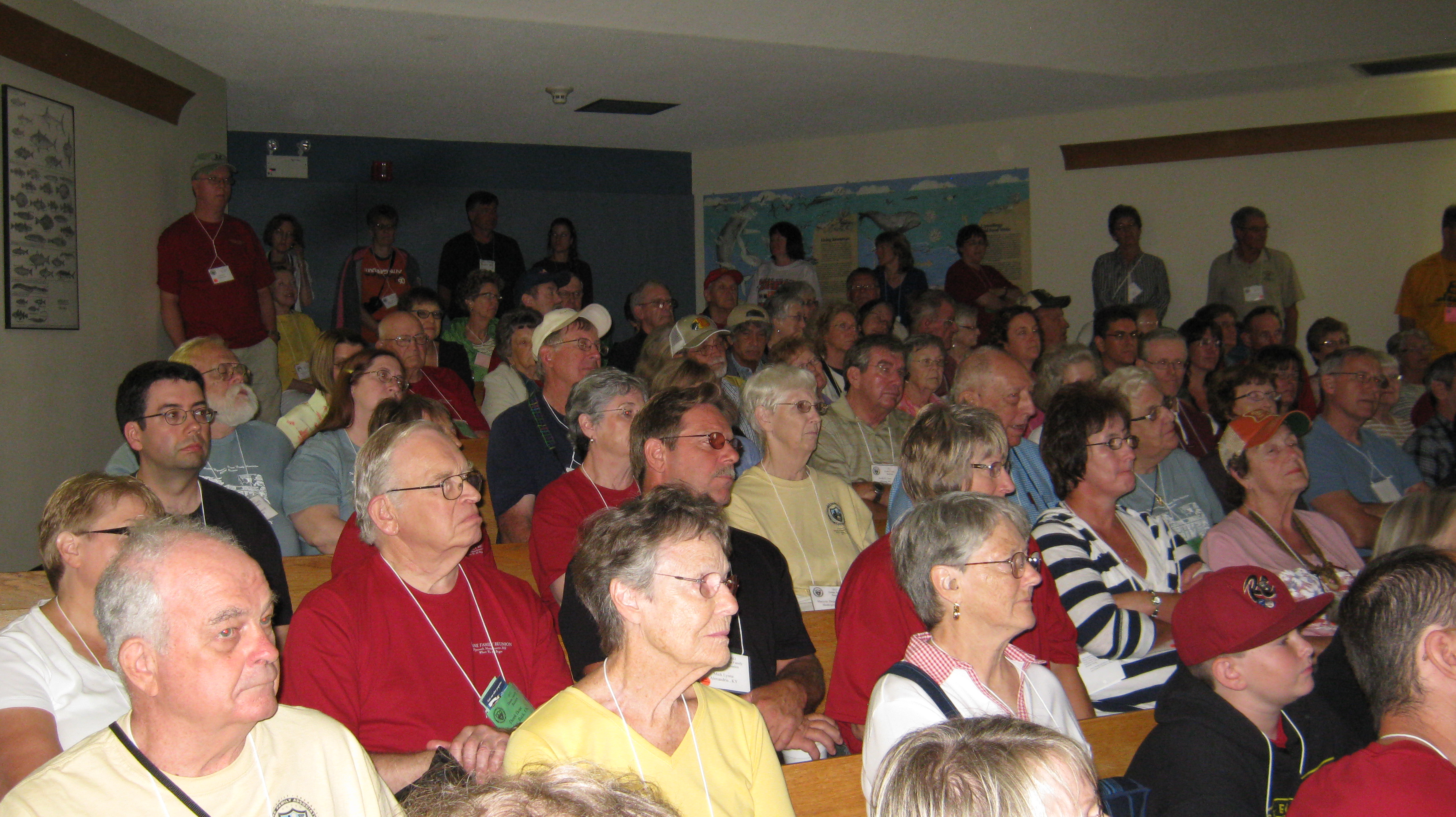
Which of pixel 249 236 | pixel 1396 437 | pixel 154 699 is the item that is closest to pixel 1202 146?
pixel 1396 437

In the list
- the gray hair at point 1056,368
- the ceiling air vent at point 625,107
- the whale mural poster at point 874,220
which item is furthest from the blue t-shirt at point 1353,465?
the ceiling air vent at point 625,107

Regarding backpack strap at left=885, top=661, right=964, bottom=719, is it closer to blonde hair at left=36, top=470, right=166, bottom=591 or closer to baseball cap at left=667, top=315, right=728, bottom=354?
blonde hair at left=36, top=470, right=166, bottom=591

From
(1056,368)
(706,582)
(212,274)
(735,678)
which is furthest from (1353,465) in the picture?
(212,274)

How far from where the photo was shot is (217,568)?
1625 mm

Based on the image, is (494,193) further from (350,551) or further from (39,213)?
(350,551)

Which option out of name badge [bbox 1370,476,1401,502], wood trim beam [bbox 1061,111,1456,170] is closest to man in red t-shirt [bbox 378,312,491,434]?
name badge [bbox 1370,476,1401,502]

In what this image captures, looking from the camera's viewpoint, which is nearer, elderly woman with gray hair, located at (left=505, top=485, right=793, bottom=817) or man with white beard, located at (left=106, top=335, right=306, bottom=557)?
elderly woman with gray hair, located at (left=505, top=485, right=793, bottom=817)

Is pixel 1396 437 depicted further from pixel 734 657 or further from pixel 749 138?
pixel 749 138

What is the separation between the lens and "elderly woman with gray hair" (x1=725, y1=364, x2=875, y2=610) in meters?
3.27

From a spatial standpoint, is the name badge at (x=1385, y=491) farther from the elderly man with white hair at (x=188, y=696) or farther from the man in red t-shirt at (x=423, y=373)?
the elderly man with white hair at (x=188, y=696)

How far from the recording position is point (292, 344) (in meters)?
6.98

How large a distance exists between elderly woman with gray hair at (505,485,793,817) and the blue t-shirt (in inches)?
142

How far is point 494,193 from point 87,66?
4.47 meters

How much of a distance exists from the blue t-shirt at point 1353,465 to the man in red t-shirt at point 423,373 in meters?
3.67
